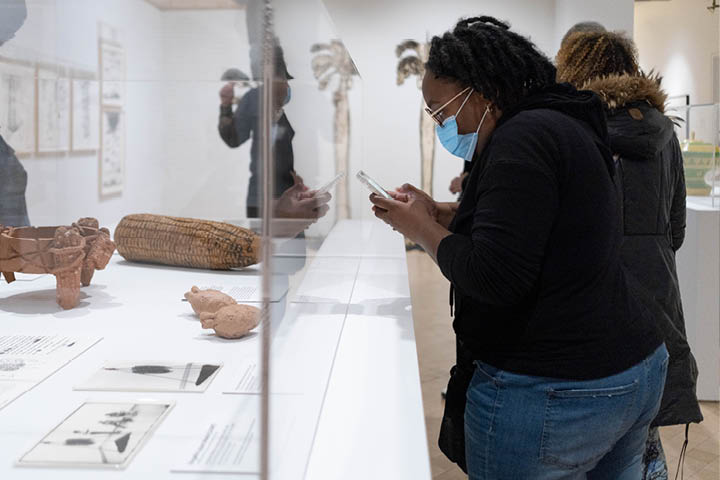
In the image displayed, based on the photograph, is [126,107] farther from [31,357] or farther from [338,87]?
[338,87]

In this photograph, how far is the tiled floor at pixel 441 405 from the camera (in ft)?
8.75

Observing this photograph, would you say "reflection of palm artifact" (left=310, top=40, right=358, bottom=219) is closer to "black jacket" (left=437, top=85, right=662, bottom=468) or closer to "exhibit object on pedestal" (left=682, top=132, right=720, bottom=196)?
"black jacket" (left=437, top=85, right=662, bottom=468)

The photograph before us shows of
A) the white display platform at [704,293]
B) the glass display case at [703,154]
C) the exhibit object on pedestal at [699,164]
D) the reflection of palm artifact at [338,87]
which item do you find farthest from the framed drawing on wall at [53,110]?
the exhibit object on pedestal at [699,164]

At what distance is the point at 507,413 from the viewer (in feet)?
3.67

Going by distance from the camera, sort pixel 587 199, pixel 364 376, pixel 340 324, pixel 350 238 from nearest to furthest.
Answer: pixel 587 199
pixel 364 376
pixel 340 324
pixel 350 238

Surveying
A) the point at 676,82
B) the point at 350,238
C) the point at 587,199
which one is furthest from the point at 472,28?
the point at 676,82

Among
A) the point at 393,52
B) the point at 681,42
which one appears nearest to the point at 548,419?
the point at 393,52

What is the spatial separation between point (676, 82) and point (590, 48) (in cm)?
687

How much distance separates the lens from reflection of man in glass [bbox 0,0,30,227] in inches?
23.8

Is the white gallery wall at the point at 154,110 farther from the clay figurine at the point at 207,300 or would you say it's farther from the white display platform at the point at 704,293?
the white display platform at the point at 704,293

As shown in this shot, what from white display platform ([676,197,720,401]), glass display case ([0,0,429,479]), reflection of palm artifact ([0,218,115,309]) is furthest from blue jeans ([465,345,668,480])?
white display platform ([676,197,720,401])

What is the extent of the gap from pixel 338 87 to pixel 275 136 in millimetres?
1441

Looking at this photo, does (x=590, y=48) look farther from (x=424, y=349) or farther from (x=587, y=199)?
(x=424, y=349)

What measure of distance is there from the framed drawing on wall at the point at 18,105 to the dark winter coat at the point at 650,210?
1327 mm
